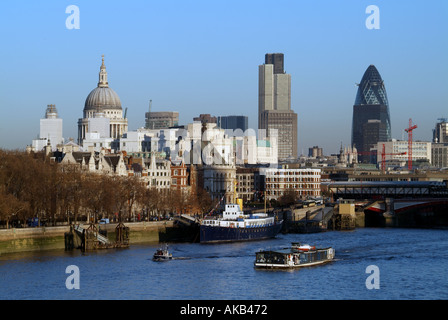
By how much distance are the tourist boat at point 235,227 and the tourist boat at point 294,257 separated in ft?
50.9

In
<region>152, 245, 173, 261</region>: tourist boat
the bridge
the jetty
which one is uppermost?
the bridge

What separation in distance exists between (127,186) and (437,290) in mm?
43831

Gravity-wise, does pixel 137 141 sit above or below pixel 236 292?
above

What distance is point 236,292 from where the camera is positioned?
210ft

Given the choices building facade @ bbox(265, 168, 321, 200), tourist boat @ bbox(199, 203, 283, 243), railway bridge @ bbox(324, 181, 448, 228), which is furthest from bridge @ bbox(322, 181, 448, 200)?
tourist boat @ bbox(199, 203, 283, 243)

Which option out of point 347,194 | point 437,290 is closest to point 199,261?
point 437,290

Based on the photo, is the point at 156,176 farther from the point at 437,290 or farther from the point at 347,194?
the point at 437,290

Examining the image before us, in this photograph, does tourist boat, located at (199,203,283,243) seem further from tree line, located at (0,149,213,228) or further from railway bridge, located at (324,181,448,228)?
railway bridge, located at (324,181,448,228)

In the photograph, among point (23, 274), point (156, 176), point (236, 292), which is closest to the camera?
point (236, 292)

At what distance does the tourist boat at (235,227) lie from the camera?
9662 centimetres

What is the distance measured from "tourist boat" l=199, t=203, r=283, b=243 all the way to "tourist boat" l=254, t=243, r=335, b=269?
15.5 meters

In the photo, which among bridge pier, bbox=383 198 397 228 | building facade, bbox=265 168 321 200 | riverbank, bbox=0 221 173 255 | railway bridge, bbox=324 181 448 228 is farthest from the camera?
building facade, bbox=265 168 321 200

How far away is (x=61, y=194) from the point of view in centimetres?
9312

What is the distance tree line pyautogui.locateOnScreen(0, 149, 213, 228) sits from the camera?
89500 millimetres
